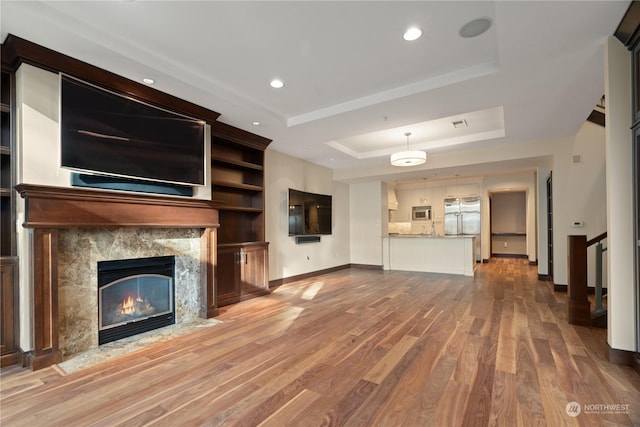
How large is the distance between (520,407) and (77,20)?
442 cm

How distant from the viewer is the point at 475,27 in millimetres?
2521

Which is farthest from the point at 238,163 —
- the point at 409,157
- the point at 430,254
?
the point at 430,254

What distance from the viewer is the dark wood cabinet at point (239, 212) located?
464cm

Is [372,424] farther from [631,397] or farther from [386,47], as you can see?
[386,47]

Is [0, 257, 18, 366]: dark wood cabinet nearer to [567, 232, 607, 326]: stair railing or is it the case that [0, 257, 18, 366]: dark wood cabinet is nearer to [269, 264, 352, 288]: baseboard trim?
[269, 264, 352, 288]: baseboard trim

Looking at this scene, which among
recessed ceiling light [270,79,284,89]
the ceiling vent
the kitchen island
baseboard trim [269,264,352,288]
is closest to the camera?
recessed ceiling light [270,79,284,89]

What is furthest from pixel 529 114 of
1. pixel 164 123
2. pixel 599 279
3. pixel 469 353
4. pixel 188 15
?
pixel 164 123

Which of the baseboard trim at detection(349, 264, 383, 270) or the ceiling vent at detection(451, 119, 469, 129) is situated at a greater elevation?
the ceiling vent at detection(451, 119, 469, 129)

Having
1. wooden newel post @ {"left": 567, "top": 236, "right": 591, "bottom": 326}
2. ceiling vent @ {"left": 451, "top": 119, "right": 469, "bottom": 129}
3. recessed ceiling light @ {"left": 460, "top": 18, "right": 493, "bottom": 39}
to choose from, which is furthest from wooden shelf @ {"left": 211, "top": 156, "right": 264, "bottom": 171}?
wooden newel post @ {"left": 567, "top": 236, "right": 591, "bottom": 326}

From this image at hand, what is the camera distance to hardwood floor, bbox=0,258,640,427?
190 cm

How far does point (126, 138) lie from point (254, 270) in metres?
2.79

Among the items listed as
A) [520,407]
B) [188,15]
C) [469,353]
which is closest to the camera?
[520,407]

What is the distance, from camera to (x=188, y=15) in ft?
7.84

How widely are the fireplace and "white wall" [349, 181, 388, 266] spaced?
18.7 ft
